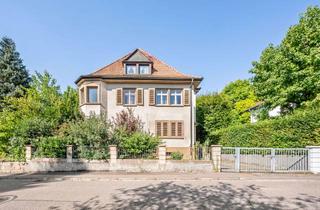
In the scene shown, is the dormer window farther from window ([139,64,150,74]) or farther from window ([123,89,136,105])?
window ([123,89,136,105])

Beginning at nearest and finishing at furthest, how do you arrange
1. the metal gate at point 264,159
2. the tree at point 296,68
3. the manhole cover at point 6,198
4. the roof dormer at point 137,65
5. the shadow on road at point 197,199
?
1. the shadow on road at point 197,199
2. the manhole cover at point 6,198
3. the metal gate at point 264,159
4. the tree at point 296,68
5. the roof dormer at point 137,65

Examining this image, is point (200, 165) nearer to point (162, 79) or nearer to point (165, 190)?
point (165, 190)

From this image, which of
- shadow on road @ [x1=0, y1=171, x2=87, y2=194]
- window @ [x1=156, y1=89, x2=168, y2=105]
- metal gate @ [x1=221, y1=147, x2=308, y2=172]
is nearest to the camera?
shadow on road @ [x1=0, y1=171, x2=87, y2=194]

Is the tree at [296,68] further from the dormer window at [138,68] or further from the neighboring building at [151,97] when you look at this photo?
the dormer window at [138,68]

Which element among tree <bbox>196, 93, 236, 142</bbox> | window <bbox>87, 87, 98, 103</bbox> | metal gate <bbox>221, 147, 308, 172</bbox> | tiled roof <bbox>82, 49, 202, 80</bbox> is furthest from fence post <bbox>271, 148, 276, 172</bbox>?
tree <bbox>196, 93, 236, 142</bbox>

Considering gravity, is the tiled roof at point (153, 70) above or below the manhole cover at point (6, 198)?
above

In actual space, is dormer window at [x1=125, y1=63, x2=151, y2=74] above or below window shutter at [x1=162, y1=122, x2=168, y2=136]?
above

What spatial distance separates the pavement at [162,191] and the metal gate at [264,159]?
3.28 ft

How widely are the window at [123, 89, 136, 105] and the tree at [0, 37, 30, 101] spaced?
18648 millimetres

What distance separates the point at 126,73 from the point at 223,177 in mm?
15858

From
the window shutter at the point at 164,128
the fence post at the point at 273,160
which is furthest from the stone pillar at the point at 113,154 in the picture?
the window shutter at the point at 164,128

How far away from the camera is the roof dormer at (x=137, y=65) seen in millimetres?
26859

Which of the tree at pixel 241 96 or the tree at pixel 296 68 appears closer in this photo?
the tree at pixel 296 68

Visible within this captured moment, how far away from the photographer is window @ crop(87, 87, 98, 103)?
2573 cm
